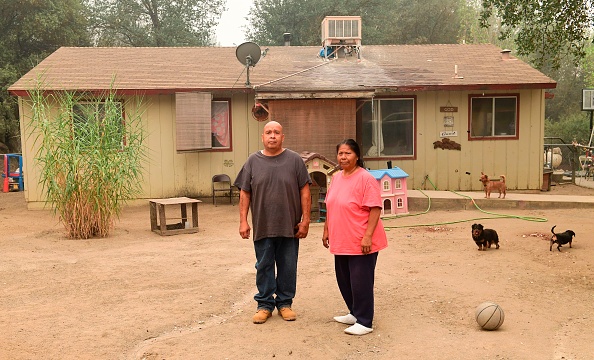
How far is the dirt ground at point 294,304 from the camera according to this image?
16.6 feet

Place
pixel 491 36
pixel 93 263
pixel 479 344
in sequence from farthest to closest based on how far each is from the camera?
pixel 491 36 → pixel 93 263 → pixel 479 344

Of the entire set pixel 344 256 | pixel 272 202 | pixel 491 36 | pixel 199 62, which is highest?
pixel 491 36

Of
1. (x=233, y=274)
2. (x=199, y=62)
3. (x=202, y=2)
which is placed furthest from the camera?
(x=202, y=2)

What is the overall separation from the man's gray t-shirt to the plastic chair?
855 centimetres

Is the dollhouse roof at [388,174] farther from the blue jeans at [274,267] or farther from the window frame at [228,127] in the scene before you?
the blue jeans at [274,267]

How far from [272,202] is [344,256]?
76 cm

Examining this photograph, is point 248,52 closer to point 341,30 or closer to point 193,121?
point 193,121

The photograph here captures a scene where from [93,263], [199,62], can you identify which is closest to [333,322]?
[93,263]

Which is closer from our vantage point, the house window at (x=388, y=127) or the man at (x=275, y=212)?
the man at (x=275, y=212)

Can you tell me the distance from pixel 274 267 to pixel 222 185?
366 inches

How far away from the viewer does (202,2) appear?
111 feet

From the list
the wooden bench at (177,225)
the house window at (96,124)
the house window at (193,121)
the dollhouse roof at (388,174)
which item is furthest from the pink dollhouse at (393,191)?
the house window at (96,124)

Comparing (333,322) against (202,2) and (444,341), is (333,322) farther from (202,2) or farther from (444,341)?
(202,2)

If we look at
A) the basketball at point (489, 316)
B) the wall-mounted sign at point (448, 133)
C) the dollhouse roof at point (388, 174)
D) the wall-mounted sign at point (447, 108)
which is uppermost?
the wall-mounted sign at point (447, 108)
